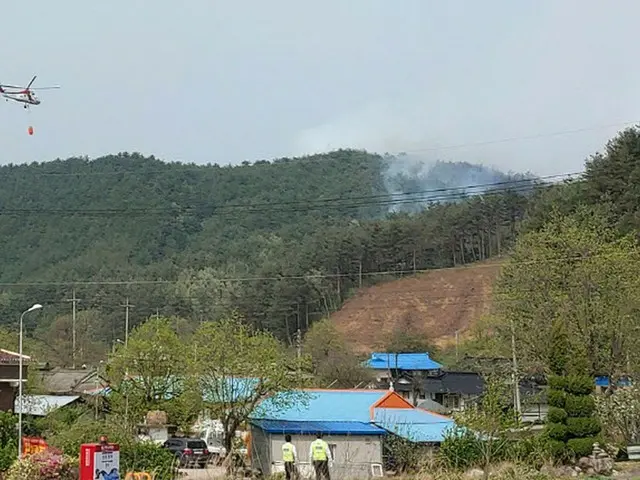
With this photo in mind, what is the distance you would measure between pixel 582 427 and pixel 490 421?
466cm

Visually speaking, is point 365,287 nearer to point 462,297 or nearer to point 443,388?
point 462,297

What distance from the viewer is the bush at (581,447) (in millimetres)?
24859

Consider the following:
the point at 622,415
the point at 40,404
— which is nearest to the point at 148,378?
the point at 40,404

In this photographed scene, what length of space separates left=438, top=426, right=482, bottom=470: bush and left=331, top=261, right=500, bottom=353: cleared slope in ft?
198

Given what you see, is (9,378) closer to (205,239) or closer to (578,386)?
(578,386)

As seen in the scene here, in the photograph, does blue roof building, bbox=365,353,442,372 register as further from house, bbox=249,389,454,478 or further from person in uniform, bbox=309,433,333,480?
person in uniform, bbox=309,433,333,480

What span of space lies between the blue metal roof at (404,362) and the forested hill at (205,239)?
12762mm

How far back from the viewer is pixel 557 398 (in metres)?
25.8

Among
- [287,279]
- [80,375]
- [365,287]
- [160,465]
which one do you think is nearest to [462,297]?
[365,287]

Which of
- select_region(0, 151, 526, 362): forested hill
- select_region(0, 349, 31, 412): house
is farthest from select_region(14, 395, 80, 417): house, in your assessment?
select_region(0, 151, 526, 362): forested hill

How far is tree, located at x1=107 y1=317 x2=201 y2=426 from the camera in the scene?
33.7m

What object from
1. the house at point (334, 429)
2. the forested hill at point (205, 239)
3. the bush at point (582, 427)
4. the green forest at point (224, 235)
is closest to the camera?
the bush at point (582, 427)

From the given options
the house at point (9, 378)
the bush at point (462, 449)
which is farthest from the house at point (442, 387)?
the bush at point (462, 449)

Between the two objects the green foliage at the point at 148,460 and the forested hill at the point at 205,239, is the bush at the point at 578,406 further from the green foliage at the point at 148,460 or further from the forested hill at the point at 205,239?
the forested hill at the point at 205,239
